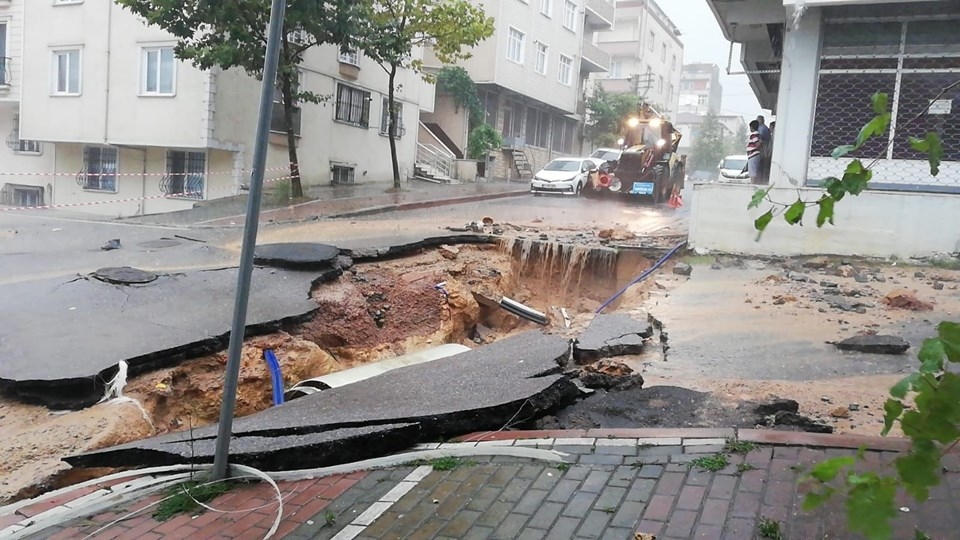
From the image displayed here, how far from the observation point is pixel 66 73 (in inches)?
808

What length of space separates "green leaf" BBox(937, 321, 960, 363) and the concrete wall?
8.48 m

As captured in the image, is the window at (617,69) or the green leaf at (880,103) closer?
the green leaf at (880,103)

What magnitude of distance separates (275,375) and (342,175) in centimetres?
1712

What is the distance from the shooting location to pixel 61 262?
8.77 metres

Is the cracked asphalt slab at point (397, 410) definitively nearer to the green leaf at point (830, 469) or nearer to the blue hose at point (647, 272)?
the green leaf at point (830, 469)

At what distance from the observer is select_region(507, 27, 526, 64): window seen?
30.2 m

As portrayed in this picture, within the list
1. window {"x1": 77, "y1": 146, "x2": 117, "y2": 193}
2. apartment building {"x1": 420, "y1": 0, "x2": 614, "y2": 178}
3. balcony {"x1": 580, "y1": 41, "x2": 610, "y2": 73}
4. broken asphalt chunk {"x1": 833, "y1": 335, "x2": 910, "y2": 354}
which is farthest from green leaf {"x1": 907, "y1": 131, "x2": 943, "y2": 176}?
balcony {"x1": 580, "y1": 41, "x2": 610, "y2": 73}

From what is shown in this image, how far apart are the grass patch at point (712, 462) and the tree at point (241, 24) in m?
13.8

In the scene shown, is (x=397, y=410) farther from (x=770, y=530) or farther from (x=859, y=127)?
(x=859, y=127)

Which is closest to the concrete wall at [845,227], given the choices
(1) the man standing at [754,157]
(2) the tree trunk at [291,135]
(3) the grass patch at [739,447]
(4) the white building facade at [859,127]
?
(4) the white building facade at [859,127]

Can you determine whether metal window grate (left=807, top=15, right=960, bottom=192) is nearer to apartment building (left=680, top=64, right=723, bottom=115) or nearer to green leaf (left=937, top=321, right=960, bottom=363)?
green leaf (left=937, top=321, right=960, bottom=363)

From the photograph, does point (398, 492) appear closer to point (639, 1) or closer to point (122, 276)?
point (122, 276)

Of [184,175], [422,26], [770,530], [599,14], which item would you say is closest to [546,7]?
[599,14]

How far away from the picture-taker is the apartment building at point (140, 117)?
18.8m
